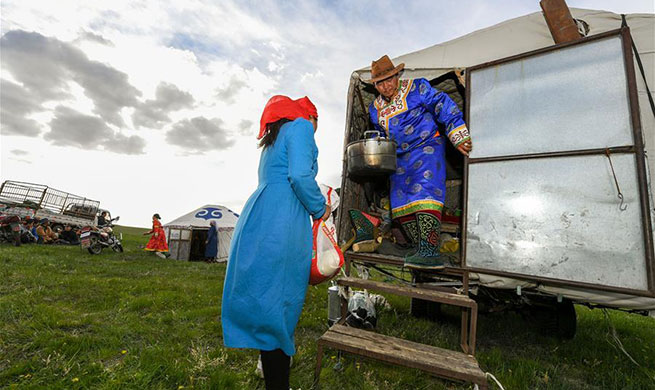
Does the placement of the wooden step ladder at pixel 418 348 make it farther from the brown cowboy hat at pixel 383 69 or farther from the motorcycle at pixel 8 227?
the motorcycle at pixel 8 227

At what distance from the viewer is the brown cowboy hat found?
11.0 ft

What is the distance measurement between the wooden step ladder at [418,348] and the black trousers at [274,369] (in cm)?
62

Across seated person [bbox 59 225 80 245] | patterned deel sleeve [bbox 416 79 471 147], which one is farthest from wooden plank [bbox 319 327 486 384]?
seated person [bbox 59 225 80 245]

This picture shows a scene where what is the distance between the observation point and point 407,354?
2270mm

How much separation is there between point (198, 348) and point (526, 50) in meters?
4.82

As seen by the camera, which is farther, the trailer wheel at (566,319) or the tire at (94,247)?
the tire at (94,247)

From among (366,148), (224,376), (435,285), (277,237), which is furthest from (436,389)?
(366,148)

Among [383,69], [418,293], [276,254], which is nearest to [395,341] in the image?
[418,293]

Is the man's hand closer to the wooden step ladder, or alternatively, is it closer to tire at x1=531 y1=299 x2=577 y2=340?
the wooden step ladder

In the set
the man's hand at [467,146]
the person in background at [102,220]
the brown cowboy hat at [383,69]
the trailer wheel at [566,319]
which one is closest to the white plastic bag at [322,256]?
the man's hand at [467,146]

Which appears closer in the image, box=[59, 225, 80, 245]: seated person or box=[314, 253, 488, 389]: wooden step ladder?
box=[314, 253, 488, 389]: wooden step ladder

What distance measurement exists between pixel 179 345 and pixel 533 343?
4.50 meters

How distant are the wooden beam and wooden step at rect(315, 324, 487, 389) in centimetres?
306

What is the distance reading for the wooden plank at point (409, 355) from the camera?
205 centimetres
